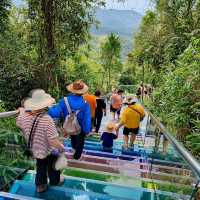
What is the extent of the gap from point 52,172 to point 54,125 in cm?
65

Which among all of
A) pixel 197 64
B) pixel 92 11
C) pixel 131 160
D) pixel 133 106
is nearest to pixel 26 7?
pixel 92 11

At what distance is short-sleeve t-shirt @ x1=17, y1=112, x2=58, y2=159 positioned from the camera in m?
4.11

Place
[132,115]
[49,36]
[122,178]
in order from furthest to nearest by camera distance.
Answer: [49,36] < [132,115] < [122,178]

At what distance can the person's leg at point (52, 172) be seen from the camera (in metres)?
4.52

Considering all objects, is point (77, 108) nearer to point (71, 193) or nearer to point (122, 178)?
point (122, 178)

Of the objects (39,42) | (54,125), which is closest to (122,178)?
(54,125)

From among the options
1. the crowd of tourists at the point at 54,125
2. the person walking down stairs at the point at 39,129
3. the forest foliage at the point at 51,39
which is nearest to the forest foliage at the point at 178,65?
the forest foliage at the point at 51,39

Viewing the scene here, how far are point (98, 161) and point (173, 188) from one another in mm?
3197

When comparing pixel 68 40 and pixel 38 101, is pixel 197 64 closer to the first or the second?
pixel 38 101

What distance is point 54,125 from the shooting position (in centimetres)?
426

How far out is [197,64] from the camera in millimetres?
5469

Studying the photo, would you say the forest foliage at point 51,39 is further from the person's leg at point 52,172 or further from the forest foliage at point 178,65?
the person's leg at point 52,172

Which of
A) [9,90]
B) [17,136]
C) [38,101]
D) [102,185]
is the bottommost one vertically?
[9,90]

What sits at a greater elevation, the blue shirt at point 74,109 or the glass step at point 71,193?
the blue shirt at point 74,109
